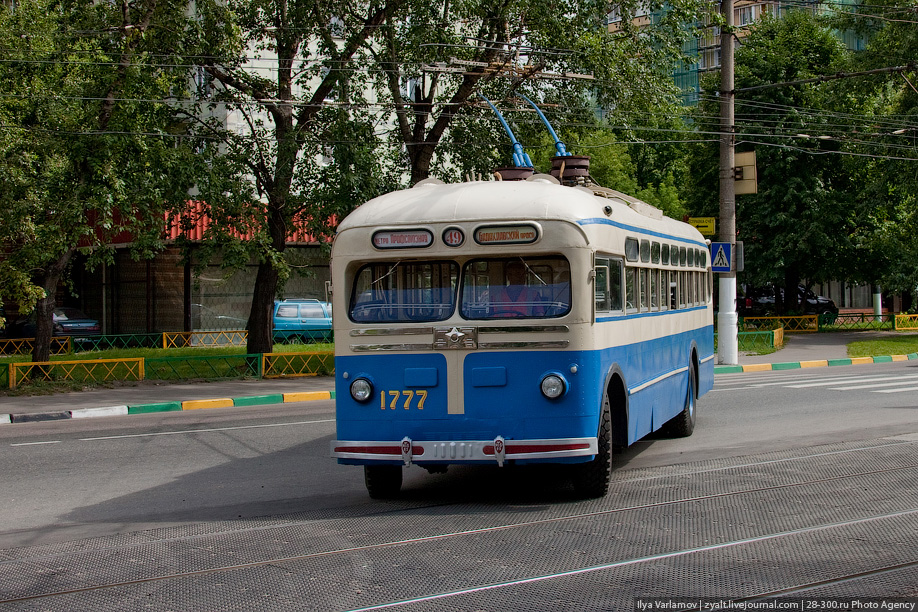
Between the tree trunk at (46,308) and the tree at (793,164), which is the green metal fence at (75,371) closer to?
the tree trunk at (46,308)

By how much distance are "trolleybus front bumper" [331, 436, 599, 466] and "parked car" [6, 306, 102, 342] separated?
30.6m

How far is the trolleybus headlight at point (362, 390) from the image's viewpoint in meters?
8.65

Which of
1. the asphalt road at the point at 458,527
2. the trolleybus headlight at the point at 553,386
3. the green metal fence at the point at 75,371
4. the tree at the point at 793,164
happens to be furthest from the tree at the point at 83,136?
the tree at the point at 793,164

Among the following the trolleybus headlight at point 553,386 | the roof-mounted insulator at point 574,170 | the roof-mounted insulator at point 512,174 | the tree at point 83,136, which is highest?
the tree at point 83,136

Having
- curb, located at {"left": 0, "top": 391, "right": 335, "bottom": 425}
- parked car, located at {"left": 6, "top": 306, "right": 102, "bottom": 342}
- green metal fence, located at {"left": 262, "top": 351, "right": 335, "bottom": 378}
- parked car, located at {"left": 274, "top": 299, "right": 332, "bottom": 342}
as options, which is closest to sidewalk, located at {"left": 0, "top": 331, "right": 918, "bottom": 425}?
curb, located at {"left": 0, "top": 391, "right": 335, "bottom": 425}

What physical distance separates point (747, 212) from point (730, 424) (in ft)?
90.6

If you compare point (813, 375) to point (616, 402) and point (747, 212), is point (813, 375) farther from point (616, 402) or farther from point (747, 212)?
point (747, 212)

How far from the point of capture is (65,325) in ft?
120

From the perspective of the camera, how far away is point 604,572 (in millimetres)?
6320

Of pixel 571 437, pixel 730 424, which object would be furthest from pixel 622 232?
pixel 730 424

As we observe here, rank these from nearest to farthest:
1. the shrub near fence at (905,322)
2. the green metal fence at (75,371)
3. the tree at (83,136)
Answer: the tree at (83,136) < the green metal fence at (75,371) < the shrub near fence at (905,322)

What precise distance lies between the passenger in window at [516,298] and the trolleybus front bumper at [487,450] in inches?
41.7

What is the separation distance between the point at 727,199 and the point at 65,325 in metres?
24.4

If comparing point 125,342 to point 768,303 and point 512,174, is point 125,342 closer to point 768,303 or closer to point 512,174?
point 512,174
